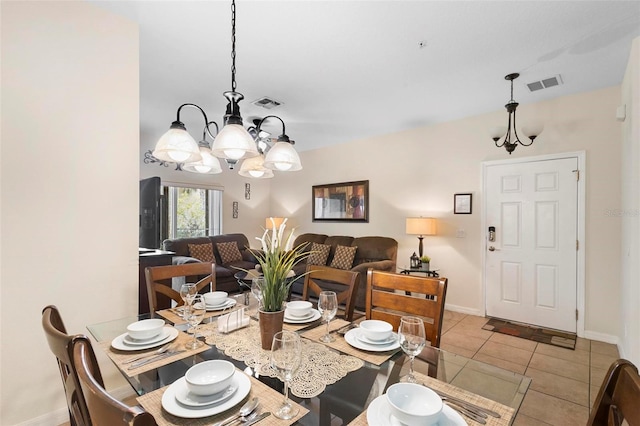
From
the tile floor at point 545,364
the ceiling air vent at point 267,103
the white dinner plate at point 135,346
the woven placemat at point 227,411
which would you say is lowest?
the tile floor at point 545,364

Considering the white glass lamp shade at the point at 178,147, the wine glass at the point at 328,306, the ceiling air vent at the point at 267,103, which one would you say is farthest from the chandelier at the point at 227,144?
the ceiling air vent at the point at 267,103

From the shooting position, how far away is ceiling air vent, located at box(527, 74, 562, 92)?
9.57ft

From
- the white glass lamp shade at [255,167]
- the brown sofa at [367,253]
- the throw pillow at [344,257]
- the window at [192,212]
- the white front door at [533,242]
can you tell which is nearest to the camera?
the white glass lamp shade at [255,167]

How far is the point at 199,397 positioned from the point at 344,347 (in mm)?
629

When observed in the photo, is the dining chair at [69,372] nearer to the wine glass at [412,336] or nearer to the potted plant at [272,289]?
the potted plant at [272,289]

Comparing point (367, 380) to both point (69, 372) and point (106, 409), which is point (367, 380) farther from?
point (69, 372)

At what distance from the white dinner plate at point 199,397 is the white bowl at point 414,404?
0.49m

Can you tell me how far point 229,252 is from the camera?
17.4 ft

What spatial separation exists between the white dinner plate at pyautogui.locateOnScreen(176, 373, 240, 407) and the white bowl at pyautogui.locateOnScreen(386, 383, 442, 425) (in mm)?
487

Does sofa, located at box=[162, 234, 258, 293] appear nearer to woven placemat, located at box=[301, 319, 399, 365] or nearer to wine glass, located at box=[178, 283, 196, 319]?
wine glass, located at box=[178, 283, 196, 319]

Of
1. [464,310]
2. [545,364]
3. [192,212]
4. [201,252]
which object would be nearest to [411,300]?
[545,364]

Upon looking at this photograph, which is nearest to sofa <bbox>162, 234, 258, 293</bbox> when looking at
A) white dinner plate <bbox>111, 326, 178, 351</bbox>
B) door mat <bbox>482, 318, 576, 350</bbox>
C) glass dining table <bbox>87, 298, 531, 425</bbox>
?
Result: white dinner plate <bbox>111, 326, 178, 351</bbox>

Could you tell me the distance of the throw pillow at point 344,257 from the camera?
467cm

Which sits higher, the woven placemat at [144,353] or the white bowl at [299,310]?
the white bowl at [299,310]
